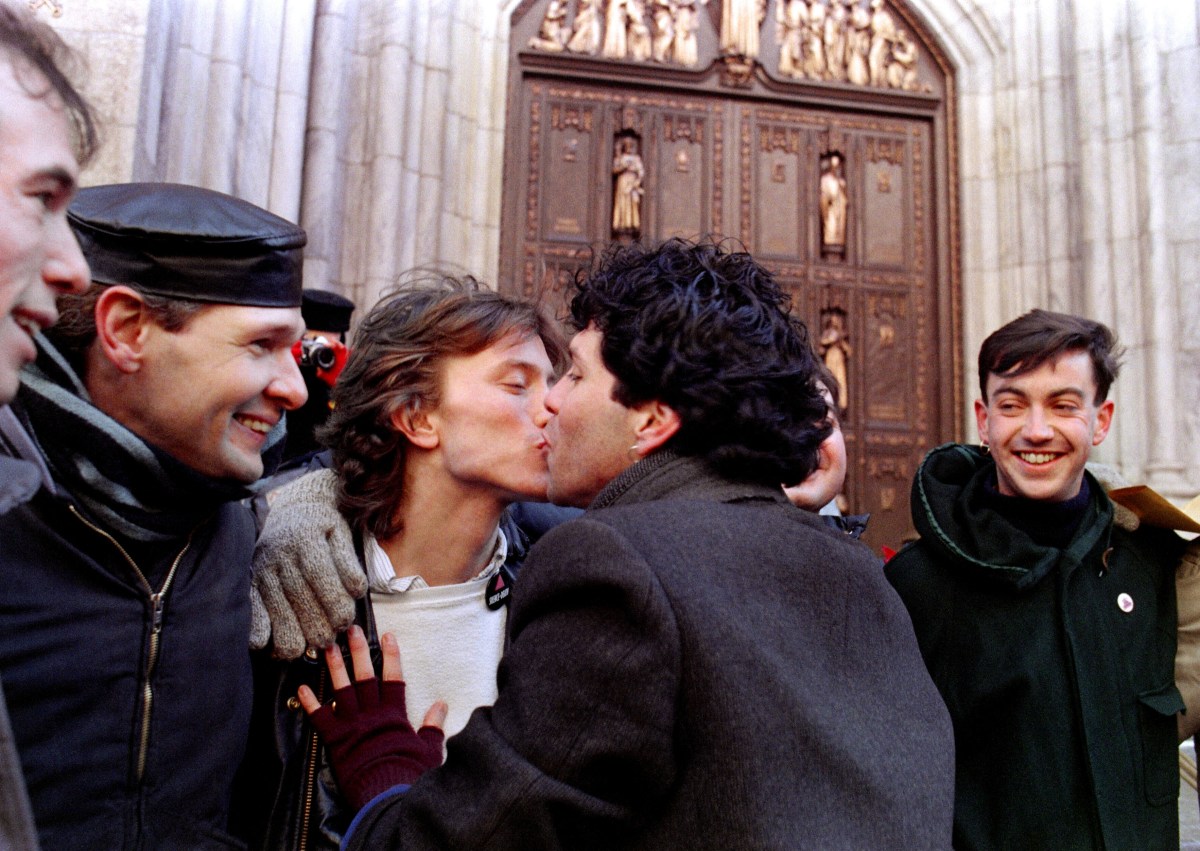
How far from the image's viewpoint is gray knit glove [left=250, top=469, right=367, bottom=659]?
4.86ft

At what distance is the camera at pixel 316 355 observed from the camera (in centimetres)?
272

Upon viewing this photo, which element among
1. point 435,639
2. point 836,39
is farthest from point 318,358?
point 836,39

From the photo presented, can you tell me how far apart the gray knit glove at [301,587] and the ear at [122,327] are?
1.18 ft

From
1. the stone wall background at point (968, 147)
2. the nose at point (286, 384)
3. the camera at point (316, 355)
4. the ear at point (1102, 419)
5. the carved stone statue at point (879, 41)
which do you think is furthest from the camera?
the carved stone statue at point (879, 41)

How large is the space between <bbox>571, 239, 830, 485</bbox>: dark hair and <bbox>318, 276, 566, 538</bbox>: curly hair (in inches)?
18.4

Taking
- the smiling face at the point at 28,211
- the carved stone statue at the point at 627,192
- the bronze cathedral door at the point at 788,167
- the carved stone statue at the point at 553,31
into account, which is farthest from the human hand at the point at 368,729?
the carved stone statue at the point at 553,31

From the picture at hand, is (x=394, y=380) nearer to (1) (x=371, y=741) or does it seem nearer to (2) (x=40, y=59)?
(1) (x=371, y=741)

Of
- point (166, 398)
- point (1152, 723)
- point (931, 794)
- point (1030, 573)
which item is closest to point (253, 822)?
point (166, 398)

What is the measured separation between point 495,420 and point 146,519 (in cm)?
67

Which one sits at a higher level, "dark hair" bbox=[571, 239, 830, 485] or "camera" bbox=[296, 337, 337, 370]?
"camera" bbox=[296, 337, 337, 370]

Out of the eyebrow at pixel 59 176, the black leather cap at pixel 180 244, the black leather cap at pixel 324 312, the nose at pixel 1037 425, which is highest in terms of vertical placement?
the black leather cap at pixel 324 312

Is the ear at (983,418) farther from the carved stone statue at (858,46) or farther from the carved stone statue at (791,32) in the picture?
the carved stone statue at (858,46)

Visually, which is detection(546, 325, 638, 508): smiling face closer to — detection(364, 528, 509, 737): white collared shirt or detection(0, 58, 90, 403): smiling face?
detection(364, 528, 509, 737): white collared shirt

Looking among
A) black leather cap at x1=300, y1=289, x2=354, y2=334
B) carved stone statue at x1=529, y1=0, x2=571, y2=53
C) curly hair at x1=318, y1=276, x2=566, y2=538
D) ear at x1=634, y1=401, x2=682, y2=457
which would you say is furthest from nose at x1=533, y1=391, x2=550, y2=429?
carved stone statue at x1=529, y1=0, x2=571, y2=53
